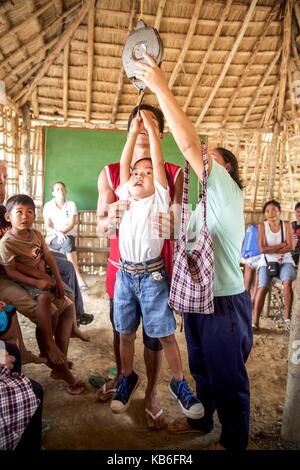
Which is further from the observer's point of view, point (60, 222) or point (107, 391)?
point (60, 222)

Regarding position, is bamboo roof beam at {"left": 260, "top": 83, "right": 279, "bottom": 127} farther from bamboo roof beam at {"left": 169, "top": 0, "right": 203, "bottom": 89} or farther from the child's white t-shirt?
the child's white t-shirt

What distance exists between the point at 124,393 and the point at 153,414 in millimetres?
254

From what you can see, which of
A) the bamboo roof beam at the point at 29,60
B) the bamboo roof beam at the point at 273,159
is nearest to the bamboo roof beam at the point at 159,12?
the bamboo roof beam at the point at 29,60

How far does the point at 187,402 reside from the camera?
1.93 m

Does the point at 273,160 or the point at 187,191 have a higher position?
the point at 273,160

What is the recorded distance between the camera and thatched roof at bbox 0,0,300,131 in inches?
198

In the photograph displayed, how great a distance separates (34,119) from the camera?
21.7 ft

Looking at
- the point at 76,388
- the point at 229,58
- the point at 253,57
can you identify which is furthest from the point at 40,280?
the point at 253,57

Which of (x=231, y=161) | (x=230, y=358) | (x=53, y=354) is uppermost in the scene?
(x=231, y=161)

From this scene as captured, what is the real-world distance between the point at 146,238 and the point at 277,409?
66.3 inches

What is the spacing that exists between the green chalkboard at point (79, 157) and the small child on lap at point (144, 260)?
16.9 ft

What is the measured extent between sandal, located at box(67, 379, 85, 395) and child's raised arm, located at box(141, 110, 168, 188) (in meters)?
1.69

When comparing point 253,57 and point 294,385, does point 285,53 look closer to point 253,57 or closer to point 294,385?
point 253,57

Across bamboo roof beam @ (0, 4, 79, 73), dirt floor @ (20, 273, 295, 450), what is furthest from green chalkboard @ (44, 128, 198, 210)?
dirt floor @ (20, 273, 295, 450)
